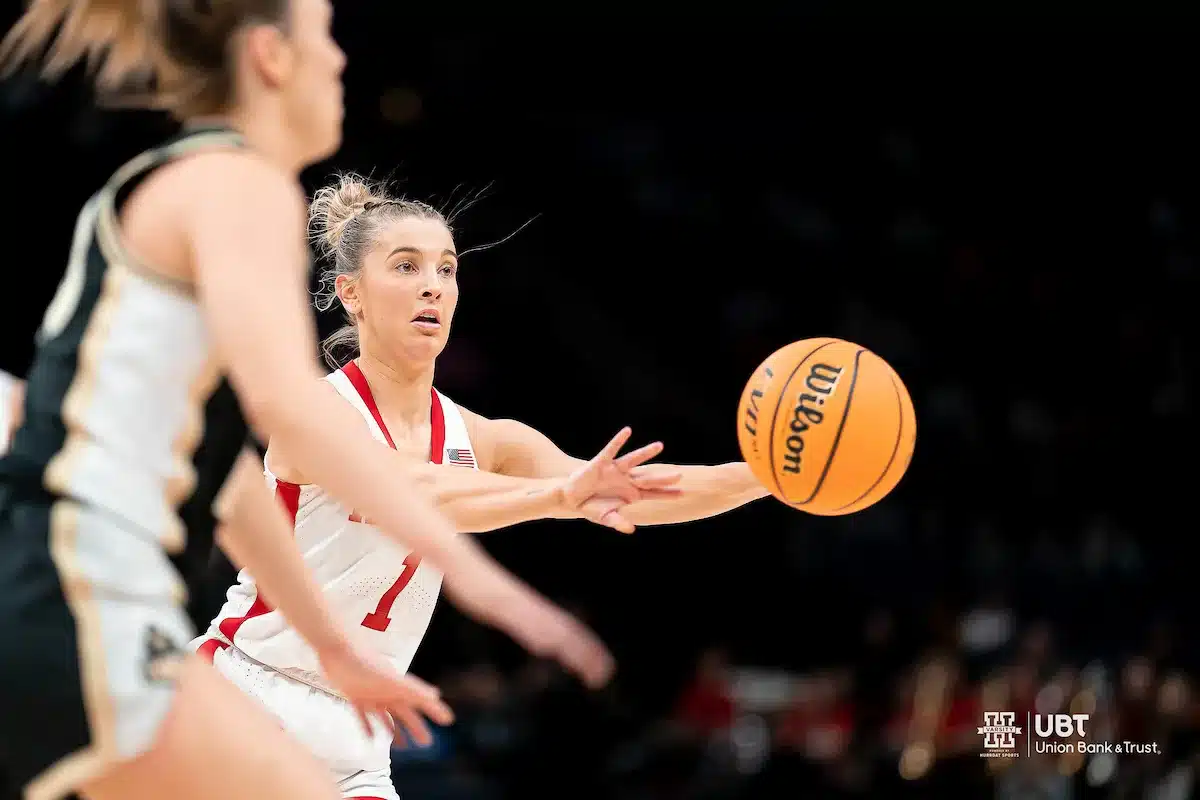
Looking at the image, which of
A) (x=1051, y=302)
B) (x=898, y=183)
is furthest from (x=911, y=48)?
(x=1051, y=302)

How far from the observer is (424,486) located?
12.3ft

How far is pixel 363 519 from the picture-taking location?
367cm

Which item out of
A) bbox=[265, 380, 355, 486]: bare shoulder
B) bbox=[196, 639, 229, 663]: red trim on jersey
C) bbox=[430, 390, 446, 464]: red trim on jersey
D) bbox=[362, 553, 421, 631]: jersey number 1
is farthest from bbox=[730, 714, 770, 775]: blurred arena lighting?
bbox=[265, 380, 355, 486]: bare shoulder

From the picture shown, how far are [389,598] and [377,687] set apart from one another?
1.68 m

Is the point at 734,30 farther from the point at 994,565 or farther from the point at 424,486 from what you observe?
the point at 424,486

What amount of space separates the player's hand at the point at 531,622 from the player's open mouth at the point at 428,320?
7.56 ft

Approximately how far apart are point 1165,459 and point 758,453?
24.5ft

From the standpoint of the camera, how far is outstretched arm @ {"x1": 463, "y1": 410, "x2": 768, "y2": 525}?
4055 millimetres

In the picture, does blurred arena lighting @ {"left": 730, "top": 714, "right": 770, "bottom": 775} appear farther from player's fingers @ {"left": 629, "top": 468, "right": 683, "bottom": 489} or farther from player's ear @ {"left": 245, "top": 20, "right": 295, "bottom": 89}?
player's ear @ {"left": 245, "top": 20, "right": 295, "bottom": 89}

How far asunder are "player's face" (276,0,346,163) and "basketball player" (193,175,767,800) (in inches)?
59.0

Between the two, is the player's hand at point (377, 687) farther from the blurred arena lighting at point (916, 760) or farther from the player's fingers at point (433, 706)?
the blurred arena lighting at point (916, 760)

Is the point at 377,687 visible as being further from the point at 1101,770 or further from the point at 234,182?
the point at 1101,770

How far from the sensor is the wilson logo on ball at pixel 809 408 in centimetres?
384

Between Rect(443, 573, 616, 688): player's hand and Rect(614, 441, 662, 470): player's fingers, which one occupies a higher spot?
Rect(614, 441, 662, 470): player's fingers
